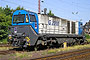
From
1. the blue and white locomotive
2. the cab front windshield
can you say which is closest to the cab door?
the blue and white locomotive

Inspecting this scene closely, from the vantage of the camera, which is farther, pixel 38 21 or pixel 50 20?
pixel 50 20

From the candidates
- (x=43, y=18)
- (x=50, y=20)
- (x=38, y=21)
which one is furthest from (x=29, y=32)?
(x=50, y=20)

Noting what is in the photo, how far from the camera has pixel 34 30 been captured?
39.0 ft

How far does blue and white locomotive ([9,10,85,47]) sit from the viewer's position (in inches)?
455

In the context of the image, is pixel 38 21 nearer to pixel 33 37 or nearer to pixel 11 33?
pixel 33 37

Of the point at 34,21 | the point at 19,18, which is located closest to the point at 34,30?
the point at 34,21

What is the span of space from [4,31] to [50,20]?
13.5 meters

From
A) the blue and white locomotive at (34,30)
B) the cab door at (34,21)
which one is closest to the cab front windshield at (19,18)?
the blue and white locomotive at (34,30)

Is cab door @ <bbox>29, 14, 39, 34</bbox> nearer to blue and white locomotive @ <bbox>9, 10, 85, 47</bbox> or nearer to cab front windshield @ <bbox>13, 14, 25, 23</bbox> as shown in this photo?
blue and white locomotive @ <bbox>9, 10, 85, 47</bbox>

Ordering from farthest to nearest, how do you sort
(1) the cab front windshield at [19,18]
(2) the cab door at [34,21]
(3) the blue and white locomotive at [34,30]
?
(1) the cab front windshield at [19,18] → (2) the cab door at [34,21] → (3) the blue and white locomotive at [34,30]

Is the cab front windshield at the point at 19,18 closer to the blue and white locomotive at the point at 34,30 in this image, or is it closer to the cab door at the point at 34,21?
the blue and white locomotive at the point at 34,30

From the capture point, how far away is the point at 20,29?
12.0m

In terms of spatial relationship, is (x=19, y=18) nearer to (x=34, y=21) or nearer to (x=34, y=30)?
(x=34, y=21)

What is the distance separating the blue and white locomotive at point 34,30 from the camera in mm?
11562
